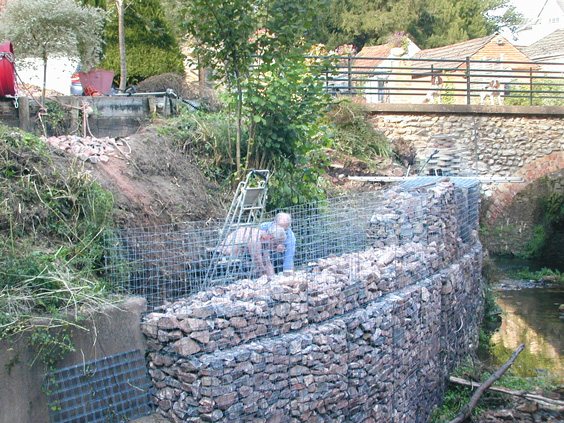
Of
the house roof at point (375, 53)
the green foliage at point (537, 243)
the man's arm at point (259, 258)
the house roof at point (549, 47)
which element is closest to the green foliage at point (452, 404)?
the man's arm at point (259, 258)

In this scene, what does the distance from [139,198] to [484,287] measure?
6.99 meters

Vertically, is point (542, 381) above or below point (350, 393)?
below

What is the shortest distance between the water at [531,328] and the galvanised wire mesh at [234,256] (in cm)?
307

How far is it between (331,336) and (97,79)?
23.0 ft

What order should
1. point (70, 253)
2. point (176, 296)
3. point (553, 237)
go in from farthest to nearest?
1. point (553, 237)
2. point (176, 296)
3. point (70, 253)

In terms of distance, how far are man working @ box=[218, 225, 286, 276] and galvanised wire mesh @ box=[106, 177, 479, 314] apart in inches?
2.9

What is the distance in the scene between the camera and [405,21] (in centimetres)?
2984

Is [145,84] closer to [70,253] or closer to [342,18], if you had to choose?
[70,253]

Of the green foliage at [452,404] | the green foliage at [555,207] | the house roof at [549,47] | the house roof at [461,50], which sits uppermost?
the house roof at [549,47]

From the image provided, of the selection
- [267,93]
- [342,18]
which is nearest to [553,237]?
[267,93]

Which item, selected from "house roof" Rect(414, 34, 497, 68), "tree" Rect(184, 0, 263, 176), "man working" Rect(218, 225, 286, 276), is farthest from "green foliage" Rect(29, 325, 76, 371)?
"house roof" Rect(414, 34, 497, 68)

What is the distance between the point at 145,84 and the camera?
1203 centimetres

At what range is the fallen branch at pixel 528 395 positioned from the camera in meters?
7.37

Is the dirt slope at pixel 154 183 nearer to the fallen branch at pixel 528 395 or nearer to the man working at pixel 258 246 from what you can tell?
the man working at pixel 258 246
